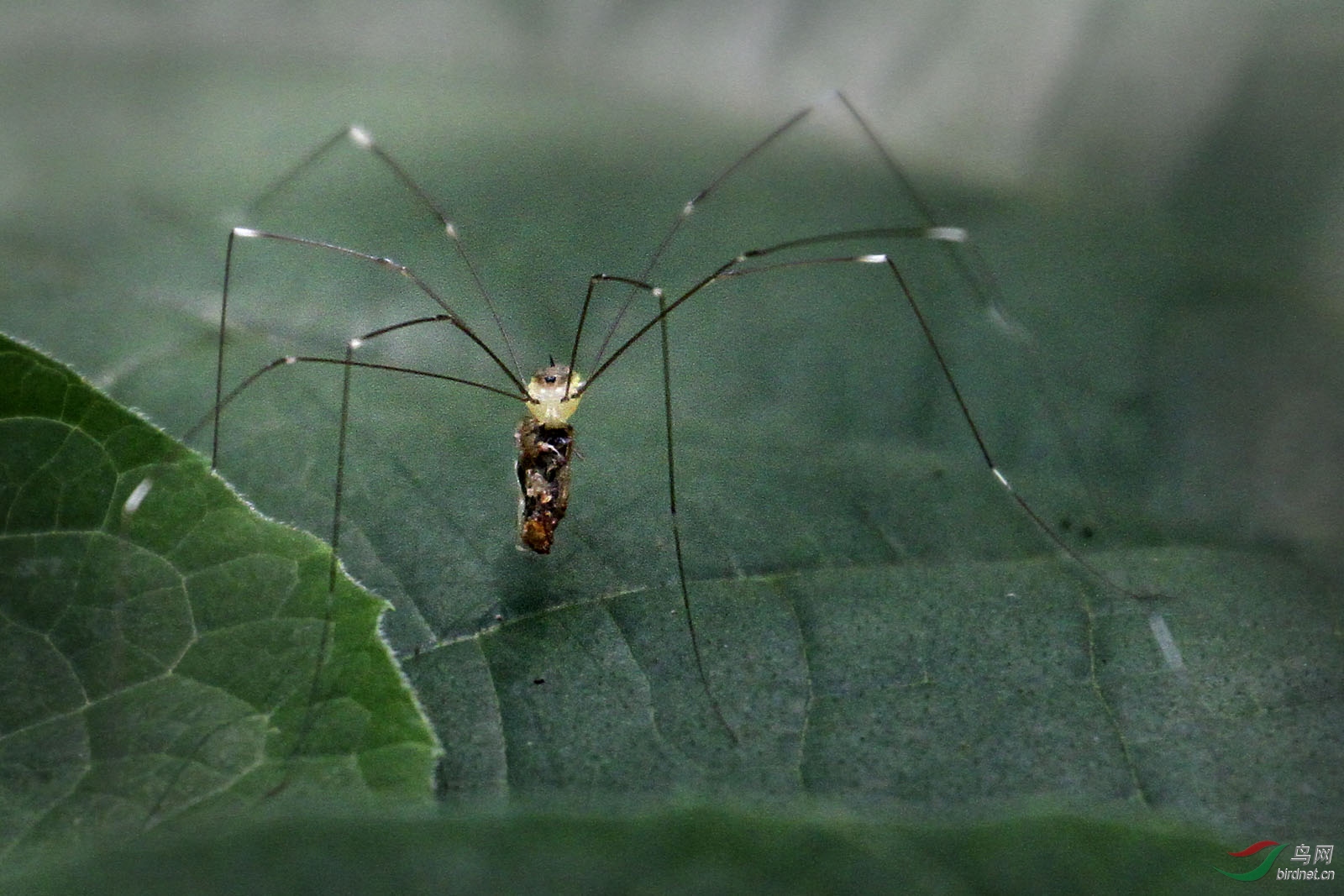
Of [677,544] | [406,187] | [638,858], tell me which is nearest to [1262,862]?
[638,858]

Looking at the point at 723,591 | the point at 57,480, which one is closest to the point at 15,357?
the point at 57,480

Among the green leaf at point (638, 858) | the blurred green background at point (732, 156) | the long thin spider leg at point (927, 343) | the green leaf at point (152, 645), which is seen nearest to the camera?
the green leaf at point (638, 858)

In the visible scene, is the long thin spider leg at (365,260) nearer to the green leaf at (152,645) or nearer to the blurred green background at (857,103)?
the blurred green background at (857,103)

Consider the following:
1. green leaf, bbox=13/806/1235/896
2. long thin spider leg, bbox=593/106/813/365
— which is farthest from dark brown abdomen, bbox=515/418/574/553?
green leaf, bbox=13/806/1235/896

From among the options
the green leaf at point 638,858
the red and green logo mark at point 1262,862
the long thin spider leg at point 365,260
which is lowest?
the red and green logo mark at point 1262,862

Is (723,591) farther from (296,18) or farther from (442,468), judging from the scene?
(296,18)

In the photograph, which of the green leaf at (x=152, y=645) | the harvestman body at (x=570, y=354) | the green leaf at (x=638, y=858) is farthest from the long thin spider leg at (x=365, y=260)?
the green leaf at (x=638, y=858)

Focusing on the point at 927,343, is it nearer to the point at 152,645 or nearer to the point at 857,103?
the point at 857,103

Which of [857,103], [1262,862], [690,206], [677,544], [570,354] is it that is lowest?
[1262,862]
